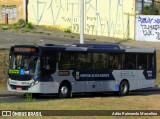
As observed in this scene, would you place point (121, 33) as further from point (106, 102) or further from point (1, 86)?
point (106, 102)

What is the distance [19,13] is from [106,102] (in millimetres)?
39552

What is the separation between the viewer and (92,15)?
56.8 m

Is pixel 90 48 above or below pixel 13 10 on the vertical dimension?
below

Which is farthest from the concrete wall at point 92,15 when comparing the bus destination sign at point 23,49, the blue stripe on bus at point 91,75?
the bus destination sign at point 23,49

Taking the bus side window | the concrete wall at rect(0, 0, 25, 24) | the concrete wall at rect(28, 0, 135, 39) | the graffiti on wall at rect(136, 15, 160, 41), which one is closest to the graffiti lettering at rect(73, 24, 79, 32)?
the concrete wall at rect(28, 0, 135, 39)

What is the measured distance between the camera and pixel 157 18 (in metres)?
54.7

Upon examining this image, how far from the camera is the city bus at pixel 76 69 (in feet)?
85.3

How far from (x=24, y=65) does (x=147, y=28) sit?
98.4 ft

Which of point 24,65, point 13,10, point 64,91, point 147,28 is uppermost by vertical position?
point 13,10

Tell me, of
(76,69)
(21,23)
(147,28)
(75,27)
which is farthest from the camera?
(21,23)

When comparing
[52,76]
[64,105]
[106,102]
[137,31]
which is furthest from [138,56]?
[137,31]

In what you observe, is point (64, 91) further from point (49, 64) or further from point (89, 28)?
point (89, 28)

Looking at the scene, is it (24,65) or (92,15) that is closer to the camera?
(24,65)

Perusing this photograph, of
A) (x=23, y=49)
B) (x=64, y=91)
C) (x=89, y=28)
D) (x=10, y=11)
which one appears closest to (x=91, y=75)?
A: (x=64, y=91)
